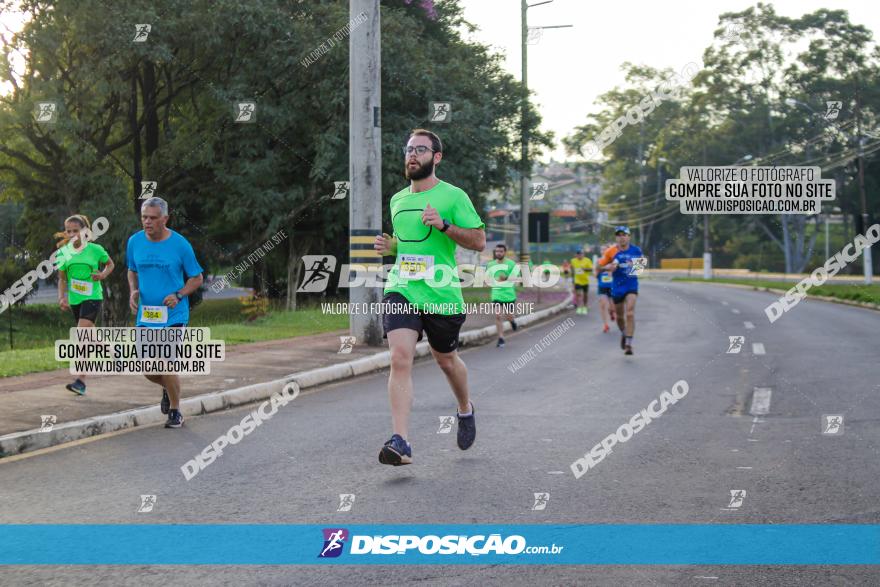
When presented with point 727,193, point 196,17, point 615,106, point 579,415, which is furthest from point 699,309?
point 615,106

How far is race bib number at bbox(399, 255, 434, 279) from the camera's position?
21.7 feet

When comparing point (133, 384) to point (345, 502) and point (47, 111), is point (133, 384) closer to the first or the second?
point (345, 502)

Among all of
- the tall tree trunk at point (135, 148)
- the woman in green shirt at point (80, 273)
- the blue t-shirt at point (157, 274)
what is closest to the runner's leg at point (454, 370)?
the blue t-shirt at point (157, 274)

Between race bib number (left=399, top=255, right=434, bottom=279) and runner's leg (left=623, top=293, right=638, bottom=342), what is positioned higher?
race bib number (left=399, top=255, right=434, bottom=279)

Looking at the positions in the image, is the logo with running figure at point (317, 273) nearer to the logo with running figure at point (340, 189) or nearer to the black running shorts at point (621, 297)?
the logo with running figure at point (340, 189)

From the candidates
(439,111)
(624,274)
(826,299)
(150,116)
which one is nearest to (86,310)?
(624,274)

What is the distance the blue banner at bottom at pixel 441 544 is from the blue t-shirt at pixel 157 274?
3.26m

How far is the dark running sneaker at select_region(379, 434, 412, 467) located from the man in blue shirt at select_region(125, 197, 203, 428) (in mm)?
2813

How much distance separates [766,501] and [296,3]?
80.0 ft

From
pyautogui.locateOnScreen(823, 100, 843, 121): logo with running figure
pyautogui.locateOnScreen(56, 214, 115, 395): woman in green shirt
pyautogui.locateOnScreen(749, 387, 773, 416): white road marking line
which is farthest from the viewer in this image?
pyautogui.locateOnScreen(823, 100, 843, 121): logo with running figure

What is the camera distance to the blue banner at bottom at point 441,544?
4703 millimetres

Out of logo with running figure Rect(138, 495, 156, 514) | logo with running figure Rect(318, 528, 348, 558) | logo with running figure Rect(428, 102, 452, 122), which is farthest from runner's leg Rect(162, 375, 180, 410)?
logo with running figure Rect(428, 102, 452, 122)

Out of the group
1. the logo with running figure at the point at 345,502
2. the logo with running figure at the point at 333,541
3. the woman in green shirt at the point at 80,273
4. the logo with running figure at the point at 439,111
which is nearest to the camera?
the logo with running figure at the point at 333,541

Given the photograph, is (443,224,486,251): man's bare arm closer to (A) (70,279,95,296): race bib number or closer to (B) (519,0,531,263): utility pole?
(A) (70,279,95,296): race bib number
